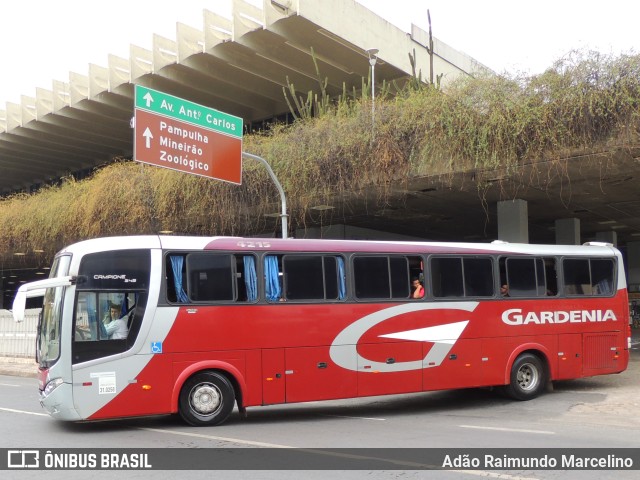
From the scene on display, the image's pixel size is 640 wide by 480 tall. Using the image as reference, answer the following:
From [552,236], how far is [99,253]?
26.1m

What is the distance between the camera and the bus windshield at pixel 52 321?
382 inches

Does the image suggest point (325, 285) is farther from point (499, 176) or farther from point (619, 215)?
point (619, 215)

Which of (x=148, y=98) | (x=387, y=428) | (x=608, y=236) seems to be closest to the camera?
(x=387, y=428)

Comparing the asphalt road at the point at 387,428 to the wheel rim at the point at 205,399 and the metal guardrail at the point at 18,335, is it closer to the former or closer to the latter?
the wheel rim at the point at 205,399

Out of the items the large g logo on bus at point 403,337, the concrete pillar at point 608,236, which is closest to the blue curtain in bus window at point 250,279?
the large g logo on bus at point 403,337

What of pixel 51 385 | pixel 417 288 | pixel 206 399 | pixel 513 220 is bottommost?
pixel 206 399

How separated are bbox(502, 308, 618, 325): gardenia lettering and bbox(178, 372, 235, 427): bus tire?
19.1 feet

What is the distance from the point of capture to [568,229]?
81.9 feet

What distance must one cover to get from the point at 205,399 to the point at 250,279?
2.09 metres

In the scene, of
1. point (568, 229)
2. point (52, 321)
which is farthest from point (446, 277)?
point (568, 229)

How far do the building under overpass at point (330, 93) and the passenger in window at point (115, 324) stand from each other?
9.45 m

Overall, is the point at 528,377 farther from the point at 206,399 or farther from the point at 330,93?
the point at 330,93

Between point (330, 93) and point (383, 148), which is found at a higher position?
point (330, 93)

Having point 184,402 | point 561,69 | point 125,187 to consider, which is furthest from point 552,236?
point 184,402
